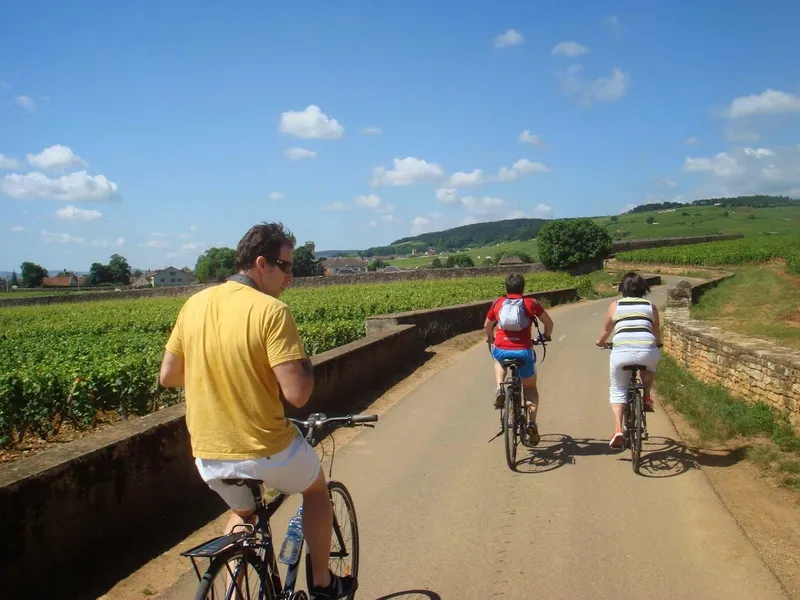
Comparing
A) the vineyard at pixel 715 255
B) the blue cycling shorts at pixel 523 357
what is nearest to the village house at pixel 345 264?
the vineyard at pixel 715 255

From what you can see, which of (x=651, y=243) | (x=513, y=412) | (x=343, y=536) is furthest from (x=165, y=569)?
(x=651, y=243)

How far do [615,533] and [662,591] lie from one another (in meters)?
0.86

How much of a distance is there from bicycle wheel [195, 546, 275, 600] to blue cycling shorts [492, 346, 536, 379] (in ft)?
→ 14.1

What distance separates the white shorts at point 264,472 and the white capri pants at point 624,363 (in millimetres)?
4008

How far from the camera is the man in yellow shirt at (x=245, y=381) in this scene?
2.79 metres

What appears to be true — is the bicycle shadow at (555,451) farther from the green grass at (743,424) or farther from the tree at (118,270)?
the tree at (118,270)

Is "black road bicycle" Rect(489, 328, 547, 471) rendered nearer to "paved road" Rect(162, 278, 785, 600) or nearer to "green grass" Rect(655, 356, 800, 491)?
"paved road" Rect(162, 278, 785, 600)

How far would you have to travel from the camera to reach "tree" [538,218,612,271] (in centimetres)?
6278

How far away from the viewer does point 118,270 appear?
11381 cm

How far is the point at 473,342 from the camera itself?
17.1m

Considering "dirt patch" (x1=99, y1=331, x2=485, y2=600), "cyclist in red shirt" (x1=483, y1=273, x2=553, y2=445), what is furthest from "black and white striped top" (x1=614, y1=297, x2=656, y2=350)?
"dirt patch" (x1=99, y1=331, x2=485, y2=600)

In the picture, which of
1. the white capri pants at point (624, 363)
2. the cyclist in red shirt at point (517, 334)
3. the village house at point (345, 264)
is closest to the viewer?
the white capri pants at point (624, 363)

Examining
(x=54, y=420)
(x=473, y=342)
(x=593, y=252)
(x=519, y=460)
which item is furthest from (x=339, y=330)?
(x=593, y=252)

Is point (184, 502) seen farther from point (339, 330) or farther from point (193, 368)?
point (339, 330)
